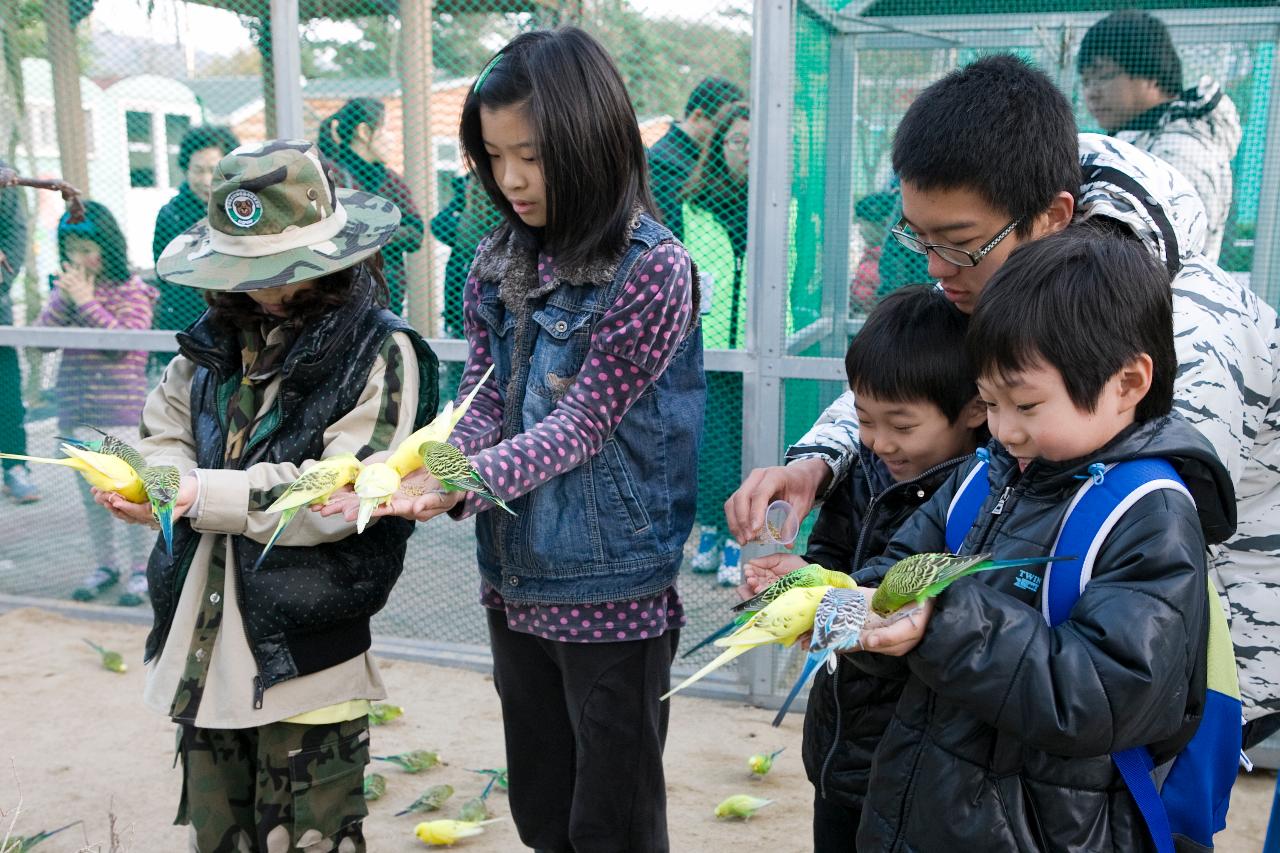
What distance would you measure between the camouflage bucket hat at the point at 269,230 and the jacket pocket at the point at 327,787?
38.7 inches

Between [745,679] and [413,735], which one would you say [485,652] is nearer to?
[413,735]

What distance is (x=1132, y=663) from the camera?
4.32ft

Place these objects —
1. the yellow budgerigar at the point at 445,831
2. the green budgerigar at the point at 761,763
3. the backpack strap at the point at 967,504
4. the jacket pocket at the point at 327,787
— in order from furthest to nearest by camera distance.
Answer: the green budgerigar at the point at 761,763, the yellow budgerigar at the point at 445,831, the jacket pocket at the point at 327,787, the backpack strap at the point at 967,504

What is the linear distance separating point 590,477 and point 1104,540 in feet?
3.56

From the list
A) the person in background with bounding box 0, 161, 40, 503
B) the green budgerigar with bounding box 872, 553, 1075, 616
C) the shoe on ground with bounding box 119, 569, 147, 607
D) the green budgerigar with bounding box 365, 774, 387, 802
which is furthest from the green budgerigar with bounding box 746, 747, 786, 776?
the person in background with bounding box 0, 161, 40, 503

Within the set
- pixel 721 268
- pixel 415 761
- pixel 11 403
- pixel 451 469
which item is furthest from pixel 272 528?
pixel 11 403

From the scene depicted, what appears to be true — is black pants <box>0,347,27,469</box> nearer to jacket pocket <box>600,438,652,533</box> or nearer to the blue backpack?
jacket pocket <box>600,438,652,533</box>

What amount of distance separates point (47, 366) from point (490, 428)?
10.3 ft

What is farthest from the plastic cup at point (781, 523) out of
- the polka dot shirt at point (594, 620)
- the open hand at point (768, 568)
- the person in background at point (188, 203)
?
the person in background at point (188, 203)

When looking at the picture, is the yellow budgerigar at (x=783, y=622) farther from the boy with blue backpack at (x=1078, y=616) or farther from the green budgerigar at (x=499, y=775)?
the green budgerigar at (x=499, y=775)

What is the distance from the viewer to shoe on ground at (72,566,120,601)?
16.2 feet

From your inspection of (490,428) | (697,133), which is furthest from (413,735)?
(697,133)

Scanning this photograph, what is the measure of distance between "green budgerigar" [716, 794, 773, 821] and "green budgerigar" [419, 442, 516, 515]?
1748mm

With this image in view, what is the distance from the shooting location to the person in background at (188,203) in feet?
14.5
